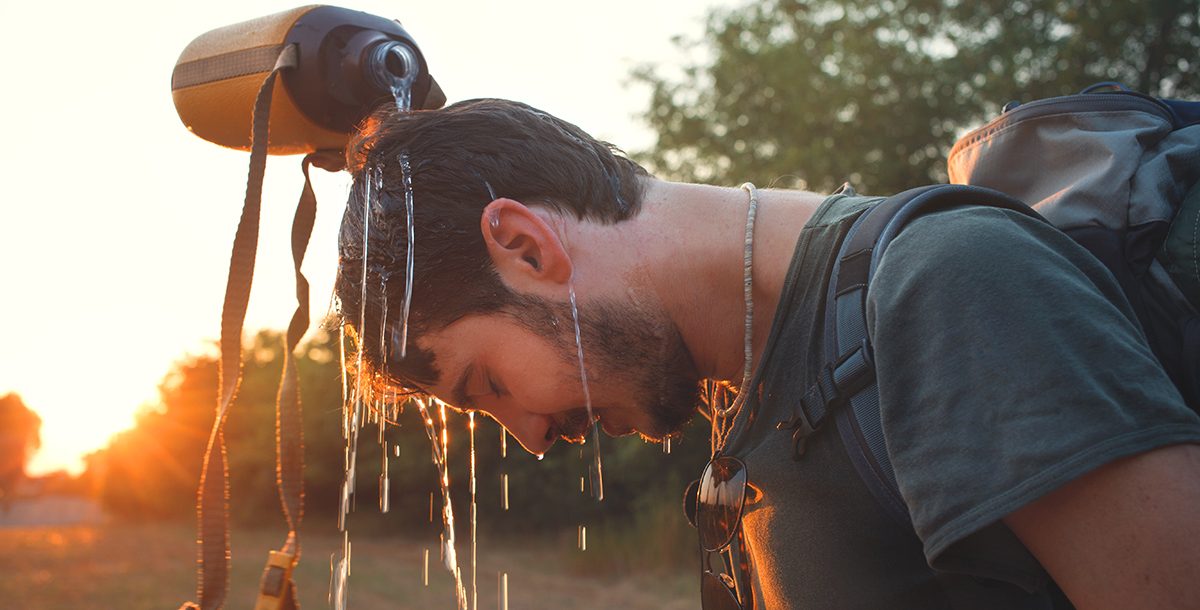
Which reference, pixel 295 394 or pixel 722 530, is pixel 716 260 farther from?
pixel 295 394

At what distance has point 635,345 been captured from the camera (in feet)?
6.20

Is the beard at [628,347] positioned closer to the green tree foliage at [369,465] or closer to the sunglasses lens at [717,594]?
the sunglasses lens at [717,594]

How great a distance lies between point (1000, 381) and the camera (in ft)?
3.75

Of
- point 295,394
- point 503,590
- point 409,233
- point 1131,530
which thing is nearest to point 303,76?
point 409,233

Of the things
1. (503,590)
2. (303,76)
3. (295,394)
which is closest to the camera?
(295,394)

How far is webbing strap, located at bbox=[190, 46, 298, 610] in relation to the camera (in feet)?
5.92

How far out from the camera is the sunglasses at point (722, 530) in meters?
1.70

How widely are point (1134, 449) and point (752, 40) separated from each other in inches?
457

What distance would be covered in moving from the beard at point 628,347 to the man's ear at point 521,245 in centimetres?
5

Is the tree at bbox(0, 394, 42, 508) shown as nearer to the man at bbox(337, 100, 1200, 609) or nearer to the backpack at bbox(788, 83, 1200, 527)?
the man at bbox(337, 100, 1200, 609)

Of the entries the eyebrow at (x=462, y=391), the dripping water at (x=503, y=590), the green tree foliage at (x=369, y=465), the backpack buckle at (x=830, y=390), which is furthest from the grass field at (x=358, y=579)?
the backpack buckle at (x=830, y=390)

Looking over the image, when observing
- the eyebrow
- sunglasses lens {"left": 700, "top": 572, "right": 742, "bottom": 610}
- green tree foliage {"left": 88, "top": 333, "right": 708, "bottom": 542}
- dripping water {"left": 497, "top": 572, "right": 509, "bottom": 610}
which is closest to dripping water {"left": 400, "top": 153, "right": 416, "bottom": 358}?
the eyebrow

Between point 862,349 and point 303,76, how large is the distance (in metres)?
1.43

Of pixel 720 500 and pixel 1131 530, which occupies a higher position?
pixel 1131 530
